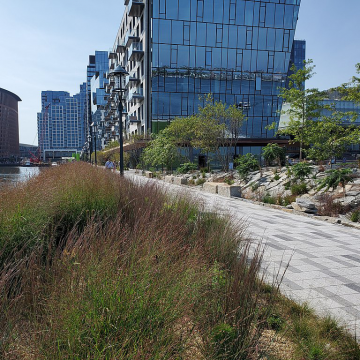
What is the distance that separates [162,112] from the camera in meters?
43.6

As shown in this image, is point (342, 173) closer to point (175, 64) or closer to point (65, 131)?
point (175, 64)

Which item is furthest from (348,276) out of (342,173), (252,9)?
(252,9)

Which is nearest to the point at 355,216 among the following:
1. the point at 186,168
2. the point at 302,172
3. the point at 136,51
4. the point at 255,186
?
the point at 302,172

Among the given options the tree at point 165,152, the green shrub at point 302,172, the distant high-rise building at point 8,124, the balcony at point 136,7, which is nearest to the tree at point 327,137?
the green shrub at point 302,172

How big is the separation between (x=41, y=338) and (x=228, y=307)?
Answer: 4.42 ft

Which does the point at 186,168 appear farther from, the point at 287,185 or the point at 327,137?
the point at 287,185

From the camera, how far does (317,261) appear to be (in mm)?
5406

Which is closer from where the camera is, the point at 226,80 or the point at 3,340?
the point at 3,340

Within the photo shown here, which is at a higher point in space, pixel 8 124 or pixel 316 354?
pixel 8 124

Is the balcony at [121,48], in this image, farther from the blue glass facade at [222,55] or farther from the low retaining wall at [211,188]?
the low retaining wall at [211,188]

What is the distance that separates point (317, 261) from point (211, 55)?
43129mm

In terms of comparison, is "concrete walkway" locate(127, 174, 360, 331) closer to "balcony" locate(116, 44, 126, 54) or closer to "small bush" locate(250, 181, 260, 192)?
"small bush" locate(250, 181, 260, 192)

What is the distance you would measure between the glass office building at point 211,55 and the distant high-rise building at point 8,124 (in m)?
125

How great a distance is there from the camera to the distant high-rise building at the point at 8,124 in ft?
487
